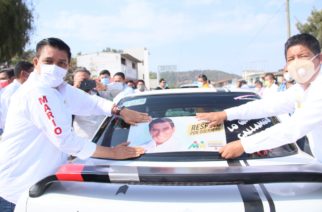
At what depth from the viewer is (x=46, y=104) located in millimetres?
2299

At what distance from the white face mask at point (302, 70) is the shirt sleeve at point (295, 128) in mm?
166

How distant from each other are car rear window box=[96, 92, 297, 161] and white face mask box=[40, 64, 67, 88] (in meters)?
0.69

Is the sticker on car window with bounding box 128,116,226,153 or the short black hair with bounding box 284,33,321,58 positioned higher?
the short black hair with bounding box 284,33,321,58

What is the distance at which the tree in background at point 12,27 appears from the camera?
1009 inches

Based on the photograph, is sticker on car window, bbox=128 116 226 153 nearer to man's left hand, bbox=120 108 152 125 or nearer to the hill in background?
man's left hand, bbox=120 108 152 125

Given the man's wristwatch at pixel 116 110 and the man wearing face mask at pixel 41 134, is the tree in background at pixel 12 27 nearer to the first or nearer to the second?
the man's wristwatch at pixel 116 110

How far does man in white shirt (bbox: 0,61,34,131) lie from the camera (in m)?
5.47

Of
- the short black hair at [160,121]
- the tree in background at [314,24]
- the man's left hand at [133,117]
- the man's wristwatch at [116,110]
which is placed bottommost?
the short black hair at [160,121]

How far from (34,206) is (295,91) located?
72.9 inches

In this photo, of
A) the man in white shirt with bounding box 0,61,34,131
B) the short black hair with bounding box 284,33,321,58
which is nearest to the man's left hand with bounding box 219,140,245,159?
the short black hair with bounding box 284,33,321,58

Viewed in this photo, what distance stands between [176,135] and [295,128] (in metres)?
0.80

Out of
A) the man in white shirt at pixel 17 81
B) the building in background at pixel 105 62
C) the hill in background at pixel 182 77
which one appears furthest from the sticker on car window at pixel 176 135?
the building in background at pixel 105 62

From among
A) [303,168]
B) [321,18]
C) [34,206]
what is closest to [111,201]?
[34,206]

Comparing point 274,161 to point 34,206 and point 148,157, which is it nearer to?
point 148,157
